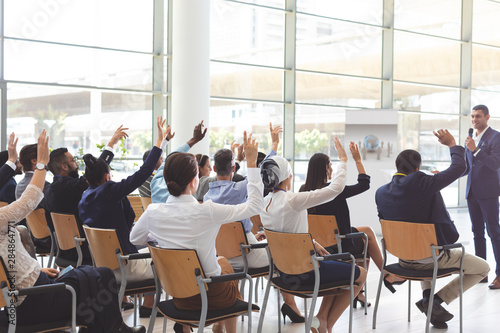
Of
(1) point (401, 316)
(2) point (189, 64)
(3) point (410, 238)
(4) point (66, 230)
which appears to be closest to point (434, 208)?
(3) point (410, 238)

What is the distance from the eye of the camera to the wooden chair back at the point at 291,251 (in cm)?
336

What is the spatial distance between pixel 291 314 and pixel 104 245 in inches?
62.3

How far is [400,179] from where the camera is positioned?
421 centimetres

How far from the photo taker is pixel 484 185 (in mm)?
5754

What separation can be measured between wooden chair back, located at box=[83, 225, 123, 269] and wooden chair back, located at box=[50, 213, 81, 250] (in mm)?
528

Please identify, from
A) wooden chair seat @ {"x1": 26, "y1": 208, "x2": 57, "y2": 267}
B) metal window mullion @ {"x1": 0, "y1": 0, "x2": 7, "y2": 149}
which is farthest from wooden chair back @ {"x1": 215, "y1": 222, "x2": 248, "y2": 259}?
metal window mullion @ {"x1": 0, "y1": 0, "x2": 7, "y2": 149}

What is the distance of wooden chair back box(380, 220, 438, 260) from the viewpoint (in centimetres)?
382

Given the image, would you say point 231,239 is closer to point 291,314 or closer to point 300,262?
point 300,262

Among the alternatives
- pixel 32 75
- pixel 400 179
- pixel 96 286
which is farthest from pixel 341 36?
pixel 96 286

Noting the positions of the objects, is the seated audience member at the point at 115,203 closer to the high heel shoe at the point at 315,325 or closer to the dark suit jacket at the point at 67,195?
the dark suit jacket at the point at 67,195

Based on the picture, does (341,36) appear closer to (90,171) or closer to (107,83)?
(107,83)

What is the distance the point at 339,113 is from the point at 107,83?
15.9 ft

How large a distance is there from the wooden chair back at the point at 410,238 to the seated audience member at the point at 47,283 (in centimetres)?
200

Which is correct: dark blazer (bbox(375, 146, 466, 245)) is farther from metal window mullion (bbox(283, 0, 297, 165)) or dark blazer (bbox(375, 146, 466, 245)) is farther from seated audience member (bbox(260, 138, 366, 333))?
metal window mullion (bbox(283, 0, 297, 165))
